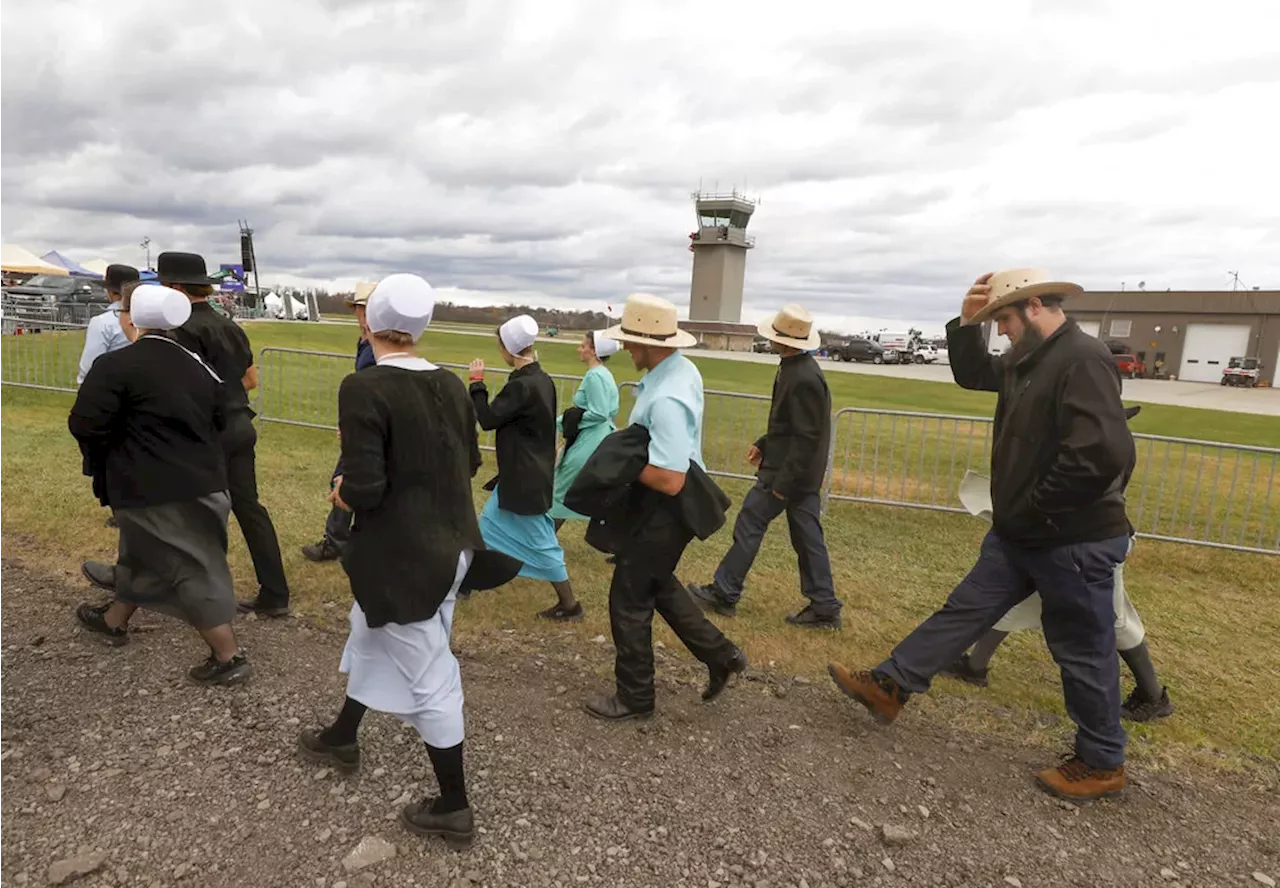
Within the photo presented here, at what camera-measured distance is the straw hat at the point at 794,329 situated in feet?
16.3

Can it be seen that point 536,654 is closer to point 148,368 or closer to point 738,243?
point 148,368

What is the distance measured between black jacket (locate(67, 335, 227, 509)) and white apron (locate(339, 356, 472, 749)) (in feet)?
4.54

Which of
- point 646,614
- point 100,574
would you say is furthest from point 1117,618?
point 100,574

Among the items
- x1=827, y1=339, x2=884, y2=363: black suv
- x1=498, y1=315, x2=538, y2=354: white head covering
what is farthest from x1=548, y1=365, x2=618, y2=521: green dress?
x1=827, y1=339, x2=884, y2=363: black suv

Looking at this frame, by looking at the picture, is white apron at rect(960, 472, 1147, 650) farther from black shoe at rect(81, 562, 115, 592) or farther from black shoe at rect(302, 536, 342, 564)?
black shoe at rect(81, 562, 115, 592)

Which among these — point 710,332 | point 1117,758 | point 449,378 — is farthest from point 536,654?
point 710,332

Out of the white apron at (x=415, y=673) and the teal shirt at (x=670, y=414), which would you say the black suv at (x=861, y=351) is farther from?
the white apron at (x=415, y=673)

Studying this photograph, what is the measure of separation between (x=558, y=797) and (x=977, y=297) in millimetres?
2709

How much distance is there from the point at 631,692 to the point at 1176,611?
4.58 metres

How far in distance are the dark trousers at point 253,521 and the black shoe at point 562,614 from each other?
1.54 m

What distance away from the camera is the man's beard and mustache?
10.6ft

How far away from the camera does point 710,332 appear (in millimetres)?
62094

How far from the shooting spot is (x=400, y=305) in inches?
107

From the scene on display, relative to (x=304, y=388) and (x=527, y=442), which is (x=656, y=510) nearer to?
(x=527, y=442)
